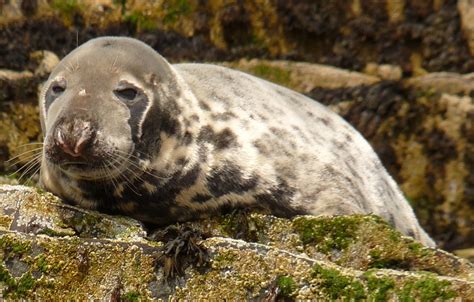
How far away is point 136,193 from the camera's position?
7.77 m

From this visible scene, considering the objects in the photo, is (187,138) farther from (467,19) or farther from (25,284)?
(467,19)

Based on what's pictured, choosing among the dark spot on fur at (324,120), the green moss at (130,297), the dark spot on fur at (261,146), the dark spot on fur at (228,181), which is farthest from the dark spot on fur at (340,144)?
the green moss at (130,297)

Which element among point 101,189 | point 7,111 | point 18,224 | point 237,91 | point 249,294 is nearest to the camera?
point 249,294

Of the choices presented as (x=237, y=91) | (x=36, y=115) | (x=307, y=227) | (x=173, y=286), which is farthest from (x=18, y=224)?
(x=36, y=115)

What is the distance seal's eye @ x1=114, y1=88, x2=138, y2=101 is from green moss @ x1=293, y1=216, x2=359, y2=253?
4.69 ft

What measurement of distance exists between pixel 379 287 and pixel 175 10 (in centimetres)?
732

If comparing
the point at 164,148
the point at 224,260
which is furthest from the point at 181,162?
the point at 224,260

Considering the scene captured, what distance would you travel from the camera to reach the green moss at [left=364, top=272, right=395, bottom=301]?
20.5 feet

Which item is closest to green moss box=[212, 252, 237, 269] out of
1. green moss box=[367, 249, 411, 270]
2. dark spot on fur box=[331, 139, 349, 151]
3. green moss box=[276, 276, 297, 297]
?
green moss box=[276, 276, 297, 297]

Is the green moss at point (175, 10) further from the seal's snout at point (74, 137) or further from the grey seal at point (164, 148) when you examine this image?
the seal's snout at point (74, 137)

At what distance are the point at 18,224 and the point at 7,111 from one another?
5.79 meters

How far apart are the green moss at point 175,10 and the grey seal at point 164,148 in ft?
14.6

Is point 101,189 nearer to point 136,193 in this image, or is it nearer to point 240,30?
point 136,193

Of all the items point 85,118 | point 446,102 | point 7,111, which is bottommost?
point 7,111
